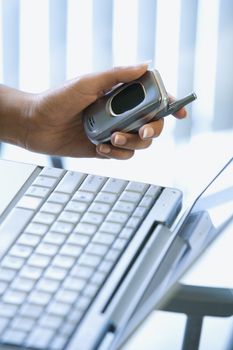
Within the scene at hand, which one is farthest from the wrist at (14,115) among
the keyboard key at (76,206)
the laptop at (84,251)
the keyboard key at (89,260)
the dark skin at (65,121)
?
the keyboard key at (89,260)

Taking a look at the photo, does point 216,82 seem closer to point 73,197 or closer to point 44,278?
point 73,197

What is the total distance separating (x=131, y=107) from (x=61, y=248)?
0.25 meters

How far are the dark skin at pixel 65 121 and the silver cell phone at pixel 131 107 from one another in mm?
12

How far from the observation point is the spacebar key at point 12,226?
713 millimetres

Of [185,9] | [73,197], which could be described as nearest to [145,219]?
[73,197]

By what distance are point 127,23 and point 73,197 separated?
1400 mm

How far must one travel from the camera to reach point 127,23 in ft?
6.95

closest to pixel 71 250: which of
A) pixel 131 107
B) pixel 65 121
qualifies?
pixel 131 107

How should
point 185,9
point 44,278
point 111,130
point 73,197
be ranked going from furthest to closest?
point 185,9
point 111,130
point 73,197
point 44,278

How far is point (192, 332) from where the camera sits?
833mm

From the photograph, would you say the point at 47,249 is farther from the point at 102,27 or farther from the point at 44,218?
the point at 102,27

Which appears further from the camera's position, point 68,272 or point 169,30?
point 169,30

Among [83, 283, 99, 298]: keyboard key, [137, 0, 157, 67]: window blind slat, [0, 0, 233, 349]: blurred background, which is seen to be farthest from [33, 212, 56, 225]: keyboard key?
[137, 0, 157, 67]: window blind slat

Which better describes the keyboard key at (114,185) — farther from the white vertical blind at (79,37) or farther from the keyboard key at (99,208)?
the white vertical blind at (79,37)
